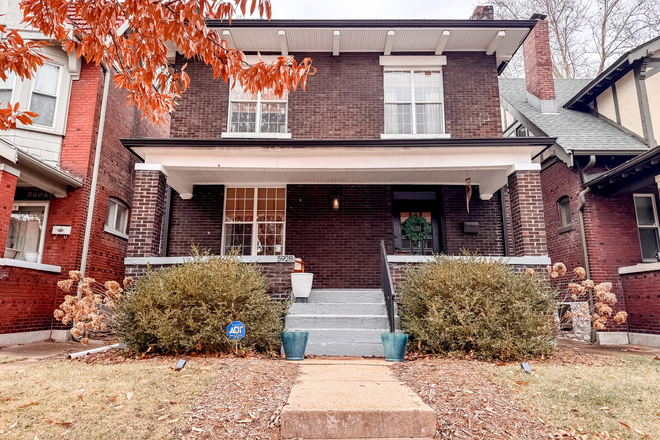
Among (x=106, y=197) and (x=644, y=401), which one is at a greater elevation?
(x=106, y=197)

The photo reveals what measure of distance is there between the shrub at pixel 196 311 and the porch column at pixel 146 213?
1637mm

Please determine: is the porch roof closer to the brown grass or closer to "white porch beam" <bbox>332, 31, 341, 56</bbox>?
"white porch beam" <bbox>332, 31, 341, 56</bbox>

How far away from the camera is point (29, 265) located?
327 inches

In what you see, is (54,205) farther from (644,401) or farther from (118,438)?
(644,401)

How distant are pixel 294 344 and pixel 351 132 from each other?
5.69 meters

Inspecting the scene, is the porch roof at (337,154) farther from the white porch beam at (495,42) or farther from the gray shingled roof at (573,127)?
the white porch beam at (495,42)

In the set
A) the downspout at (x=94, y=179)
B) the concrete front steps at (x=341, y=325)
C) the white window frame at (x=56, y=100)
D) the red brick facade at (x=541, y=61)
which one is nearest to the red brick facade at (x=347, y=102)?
the downspout at (x=94, y=179)

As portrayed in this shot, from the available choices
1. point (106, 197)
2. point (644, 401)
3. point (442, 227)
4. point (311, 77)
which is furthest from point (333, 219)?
point (644, 401)

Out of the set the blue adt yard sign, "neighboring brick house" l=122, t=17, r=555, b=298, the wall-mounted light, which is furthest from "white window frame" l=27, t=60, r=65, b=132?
the blue adt yard sign

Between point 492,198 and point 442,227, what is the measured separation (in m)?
1.47

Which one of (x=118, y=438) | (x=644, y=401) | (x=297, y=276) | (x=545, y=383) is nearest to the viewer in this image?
(x=118, y=438)

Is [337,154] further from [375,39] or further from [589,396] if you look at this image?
[589,396]

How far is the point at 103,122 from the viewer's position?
1027cm

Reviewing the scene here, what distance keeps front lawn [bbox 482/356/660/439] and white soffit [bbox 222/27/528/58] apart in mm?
7645
